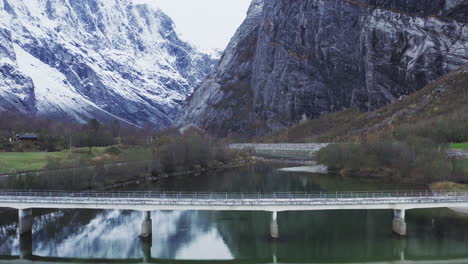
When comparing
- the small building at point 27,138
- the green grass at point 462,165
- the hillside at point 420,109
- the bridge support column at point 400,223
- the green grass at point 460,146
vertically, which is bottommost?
the bridge support column at point 400,223

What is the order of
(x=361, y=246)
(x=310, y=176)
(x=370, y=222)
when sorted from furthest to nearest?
(x=310, y=176)
(x=370, y=222)
(x=361, y=246)

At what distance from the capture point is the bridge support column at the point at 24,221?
5750 cm

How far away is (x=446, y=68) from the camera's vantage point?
17562cm

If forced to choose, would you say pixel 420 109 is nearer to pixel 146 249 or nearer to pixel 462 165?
pixel 462 165

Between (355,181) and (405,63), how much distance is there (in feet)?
343

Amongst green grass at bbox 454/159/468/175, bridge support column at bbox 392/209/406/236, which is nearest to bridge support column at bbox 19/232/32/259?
bridge support column at bbox 392/209/406/236

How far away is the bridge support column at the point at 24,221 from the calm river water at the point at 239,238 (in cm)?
132

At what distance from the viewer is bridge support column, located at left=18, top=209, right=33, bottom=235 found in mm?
57500

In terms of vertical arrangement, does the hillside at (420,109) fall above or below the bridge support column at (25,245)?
above

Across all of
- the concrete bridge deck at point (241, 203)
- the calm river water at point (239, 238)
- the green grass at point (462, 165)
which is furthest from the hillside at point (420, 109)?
the concrete bridge deck at point (241, 203)

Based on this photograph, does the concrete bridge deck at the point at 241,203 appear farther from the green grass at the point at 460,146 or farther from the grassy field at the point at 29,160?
the green grass at the point at 460,146

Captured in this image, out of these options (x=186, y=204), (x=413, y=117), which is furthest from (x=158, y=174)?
(x=413, y=117)

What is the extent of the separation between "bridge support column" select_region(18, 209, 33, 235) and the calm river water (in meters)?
1.32

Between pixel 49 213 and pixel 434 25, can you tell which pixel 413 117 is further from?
pixel 49 213
